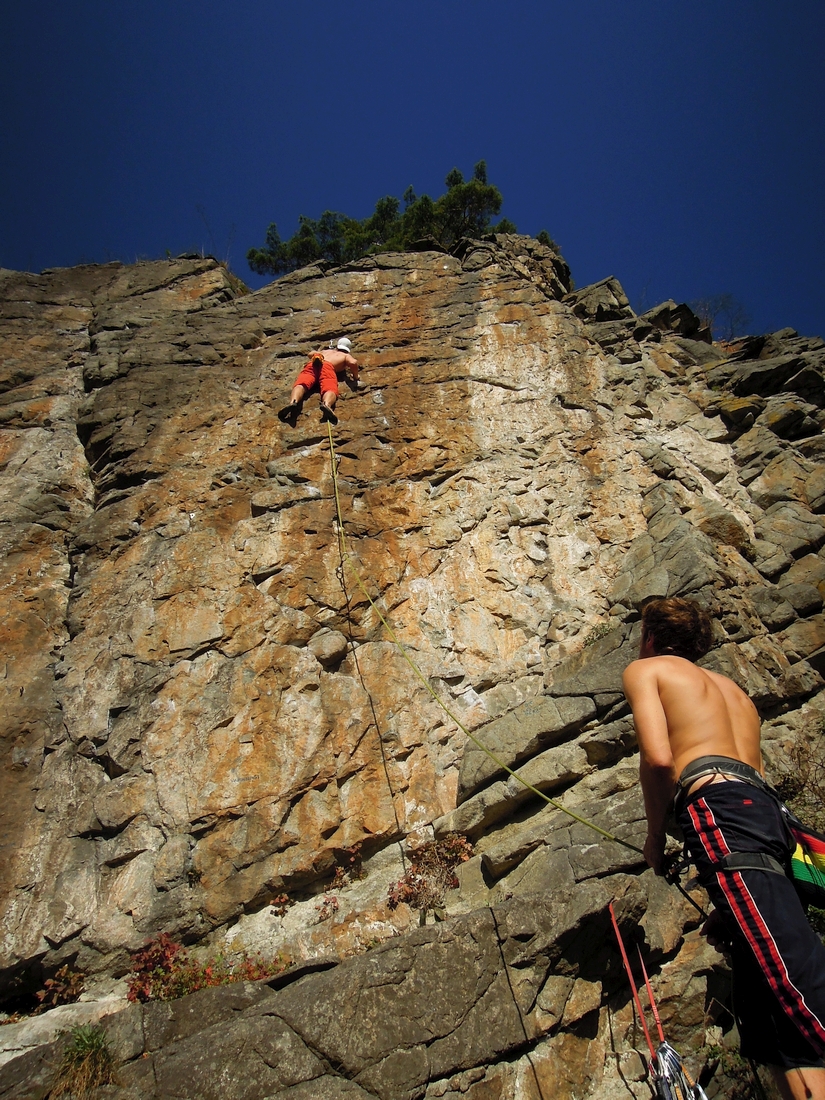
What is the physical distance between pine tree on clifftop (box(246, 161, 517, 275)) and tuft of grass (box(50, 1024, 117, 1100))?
57.0ft

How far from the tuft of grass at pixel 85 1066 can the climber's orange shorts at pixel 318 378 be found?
735 cm

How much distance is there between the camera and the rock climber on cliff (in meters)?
8.93

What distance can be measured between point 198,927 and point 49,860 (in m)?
1.62

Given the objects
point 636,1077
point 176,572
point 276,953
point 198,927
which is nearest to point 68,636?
point 176,572

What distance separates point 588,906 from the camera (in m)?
4.24

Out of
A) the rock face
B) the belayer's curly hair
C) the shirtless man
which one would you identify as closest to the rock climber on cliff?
the rock face

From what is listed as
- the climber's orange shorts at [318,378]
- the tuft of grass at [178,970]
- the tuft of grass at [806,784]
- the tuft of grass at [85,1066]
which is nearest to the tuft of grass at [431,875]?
the tuft of grass at [178,970]

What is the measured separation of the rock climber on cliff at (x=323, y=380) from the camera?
352 inches

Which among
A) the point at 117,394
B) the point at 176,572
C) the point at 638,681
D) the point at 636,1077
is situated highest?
the point at 117,394

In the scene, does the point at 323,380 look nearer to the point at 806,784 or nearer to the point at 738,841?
the point at 806,784

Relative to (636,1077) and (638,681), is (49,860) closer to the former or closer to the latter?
(636,1077)

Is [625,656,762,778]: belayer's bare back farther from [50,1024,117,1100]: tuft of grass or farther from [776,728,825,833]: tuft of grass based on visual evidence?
[50,1024,117,1100]: tuft of grass

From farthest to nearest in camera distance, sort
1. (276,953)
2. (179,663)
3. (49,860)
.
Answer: (179,663) → (49,860) → (276,953)

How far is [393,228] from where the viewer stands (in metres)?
18.6
